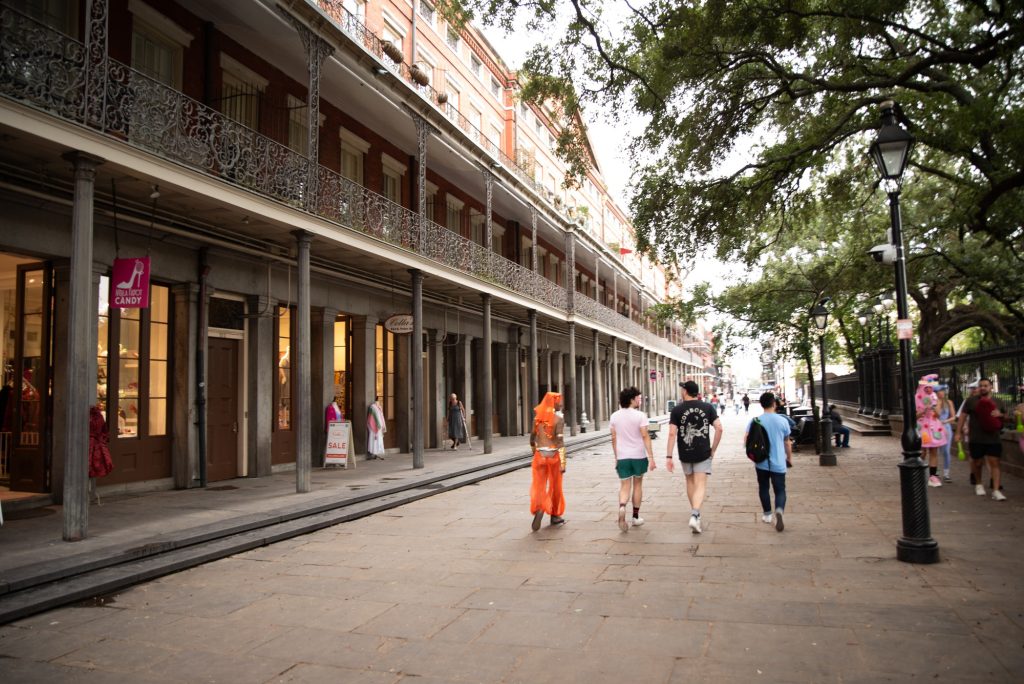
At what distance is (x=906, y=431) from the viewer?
21.8 ft

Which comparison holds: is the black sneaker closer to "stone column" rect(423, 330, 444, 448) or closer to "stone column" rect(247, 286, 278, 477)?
"stone column" rect(247, 286, 278, 477)

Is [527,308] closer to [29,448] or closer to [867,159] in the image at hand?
[867,159]

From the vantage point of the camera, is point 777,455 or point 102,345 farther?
point 102,345

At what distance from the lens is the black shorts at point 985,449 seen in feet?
31.4

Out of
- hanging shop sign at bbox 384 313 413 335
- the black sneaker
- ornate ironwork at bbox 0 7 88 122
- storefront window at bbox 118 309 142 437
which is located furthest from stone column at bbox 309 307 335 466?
the black sneaker

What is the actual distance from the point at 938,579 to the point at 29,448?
11562 millimetres

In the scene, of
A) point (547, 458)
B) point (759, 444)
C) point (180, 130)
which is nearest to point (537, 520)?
point (547, 458)

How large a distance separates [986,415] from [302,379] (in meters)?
10.1

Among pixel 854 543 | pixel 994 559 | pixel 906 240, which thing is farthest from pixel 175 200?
pixel 906 240

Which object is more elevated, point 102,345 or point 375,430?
point 102,345

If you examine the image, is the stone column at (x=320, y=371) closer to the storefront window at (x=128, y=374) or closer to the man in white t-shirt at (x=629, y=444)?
the storefront window at (x=128, y=374)

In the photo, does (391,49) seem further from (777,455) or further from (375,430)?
(777,455)

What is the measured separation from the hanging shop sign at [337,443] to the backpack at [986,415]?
11188mm

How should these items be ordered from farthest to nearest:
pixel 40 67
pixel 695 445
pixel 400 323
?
pixel 400 323
pixel 695 445
pixel 40 67
